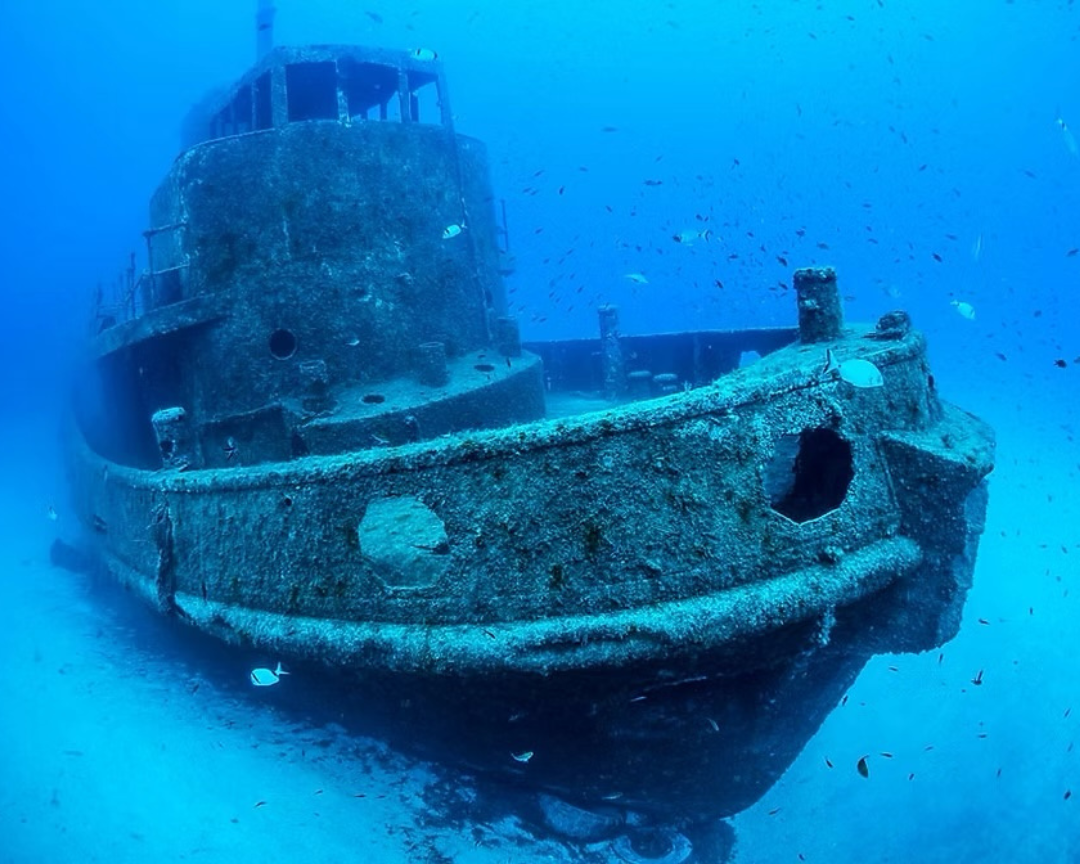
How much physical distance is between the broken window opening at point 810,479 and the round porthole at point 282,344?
19.6 ft

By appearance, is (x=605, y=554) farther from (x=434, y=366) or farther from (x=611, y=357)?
(x=611, y=357)

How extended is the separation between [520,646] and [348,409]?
4423 mm

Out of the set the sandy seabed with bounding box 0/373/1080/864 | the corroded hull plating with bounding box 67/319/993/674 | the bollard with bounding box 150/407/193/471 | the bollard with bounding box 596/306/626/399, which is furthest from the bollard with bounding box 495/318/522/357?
the sandy seabed with bounding box 0/373/1080/864

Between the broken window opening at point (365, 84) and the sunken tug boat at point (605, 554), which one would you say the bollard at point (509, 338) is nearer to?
the sunken tug boat at point (605, 554)

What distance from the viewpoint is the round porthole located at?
8.52m

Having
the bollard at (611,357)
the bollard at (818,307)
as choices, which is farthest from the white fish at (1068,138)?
the bollard at (611,357)

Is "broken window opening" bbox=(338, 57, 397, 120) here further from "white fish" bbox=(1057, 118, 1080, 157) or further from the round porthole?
"white fish" bbox=(1057, 118, 1080, 157)

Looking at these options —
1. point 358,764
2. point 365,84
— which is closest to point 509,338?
point 365,84

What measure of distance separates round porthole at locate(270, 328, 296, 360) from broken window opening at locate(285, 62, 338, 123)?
3625 millimetres

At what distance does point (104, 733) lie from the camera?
6875mm

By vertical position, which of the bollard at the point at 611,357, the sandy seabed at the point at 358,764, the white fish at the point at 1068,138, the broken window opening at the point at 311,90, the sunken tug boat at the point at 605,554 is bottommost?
the sandy seabed at the point at 358,764

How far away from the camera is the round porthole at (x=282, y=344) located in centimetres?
852

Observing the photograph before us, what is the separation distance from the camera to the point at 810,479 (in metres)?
5.86

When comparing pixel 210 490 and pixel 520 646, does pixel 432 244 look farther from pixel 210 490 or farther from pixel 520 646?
pixel 520 646
